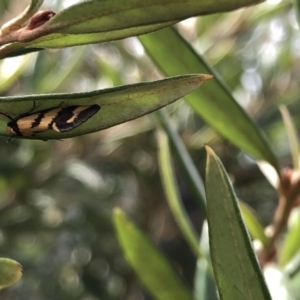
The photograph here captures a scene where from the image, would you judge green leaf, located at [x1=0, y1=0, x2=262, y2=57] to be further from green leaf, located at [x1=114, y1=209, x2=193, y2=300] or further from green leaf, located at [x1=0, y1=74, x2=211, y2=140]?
green leaf, located at [x1=114, y1=209, x2=193, y2=300]

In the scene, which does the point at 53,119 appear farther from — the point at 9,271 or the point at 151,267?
the point at 151,267

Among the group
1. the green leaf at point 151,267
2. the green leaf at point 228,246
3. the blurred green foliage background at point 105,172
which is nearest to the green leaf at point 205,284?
the green leaf at point 151,267

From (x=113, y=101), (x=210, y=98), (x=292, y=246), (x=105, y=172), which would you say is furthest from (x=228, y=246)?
(x=105, y=172)

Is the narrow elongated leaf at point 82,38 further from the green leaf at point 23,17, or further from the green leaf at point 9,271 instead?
the green leaf at point 9,271

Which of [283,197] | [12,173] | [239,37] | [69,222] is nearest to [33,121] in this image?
[283,197]

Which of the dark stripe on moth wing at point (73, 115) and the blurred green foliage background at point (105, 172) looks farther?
the blurred green foliage background at point (105, 172)
